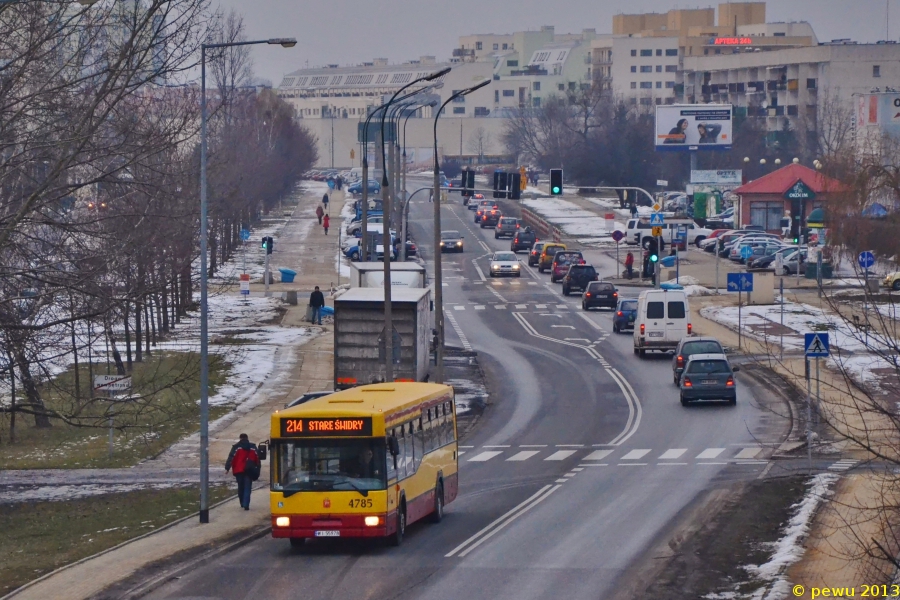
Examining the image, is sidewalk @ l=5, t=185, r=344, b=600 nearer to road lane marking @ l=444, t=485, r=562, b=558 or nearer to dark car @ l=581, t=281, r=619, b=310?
road lane marking @ l=444, t=485, r=562, b=558

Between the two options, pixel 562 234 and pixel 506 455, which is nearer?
pixel 506 455

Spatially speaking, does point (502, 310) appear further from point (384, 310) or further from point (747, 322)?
point (384, 310)

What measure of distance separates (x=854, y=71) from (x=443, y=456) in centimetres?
14069

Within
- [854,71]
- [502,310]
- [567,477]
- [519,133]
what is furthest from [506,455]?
[519,133]

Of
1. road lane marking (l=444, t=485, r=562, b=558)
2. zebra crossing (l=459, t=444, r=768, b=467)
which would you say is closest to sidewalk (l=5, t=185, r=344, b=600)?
road lane marking (l=444, t=485, r=562, b=558)

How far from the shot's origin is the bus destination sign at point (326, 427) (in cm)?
1986

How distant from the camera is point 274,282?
248ft

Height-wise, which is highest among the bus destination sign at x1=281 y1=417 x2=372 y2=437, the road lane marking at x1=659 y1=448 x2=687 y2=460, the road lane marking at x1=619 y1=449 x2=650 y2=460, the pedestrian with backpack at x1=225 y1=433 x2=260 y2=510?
the bus destination sign at x1=281 y1=417 x2=372 y2=437

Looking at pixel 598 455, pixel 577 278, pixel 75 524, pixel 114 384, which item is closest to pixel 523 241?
pixel 577 278

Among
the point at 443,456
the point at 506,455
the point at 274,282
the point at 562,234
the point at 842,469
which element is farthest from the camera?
the point at 562,234

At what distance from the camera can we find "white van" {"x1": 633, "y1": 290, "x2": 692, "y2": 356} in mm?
46219

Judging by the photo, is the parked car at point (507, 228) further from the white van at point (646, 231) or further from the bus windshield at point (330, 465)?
the bus windshield at point (330, 465)

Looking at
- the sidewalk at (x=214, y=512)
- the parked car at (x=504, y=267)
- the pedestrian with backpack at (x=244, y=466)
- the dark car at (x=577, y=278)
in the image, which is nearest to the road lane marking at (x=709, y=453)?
the sidewalk at (x=214, y=512)

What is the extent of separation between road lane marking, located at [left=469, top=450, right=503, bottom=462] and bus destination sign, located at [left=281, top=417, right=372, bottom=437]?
10.9 metres
